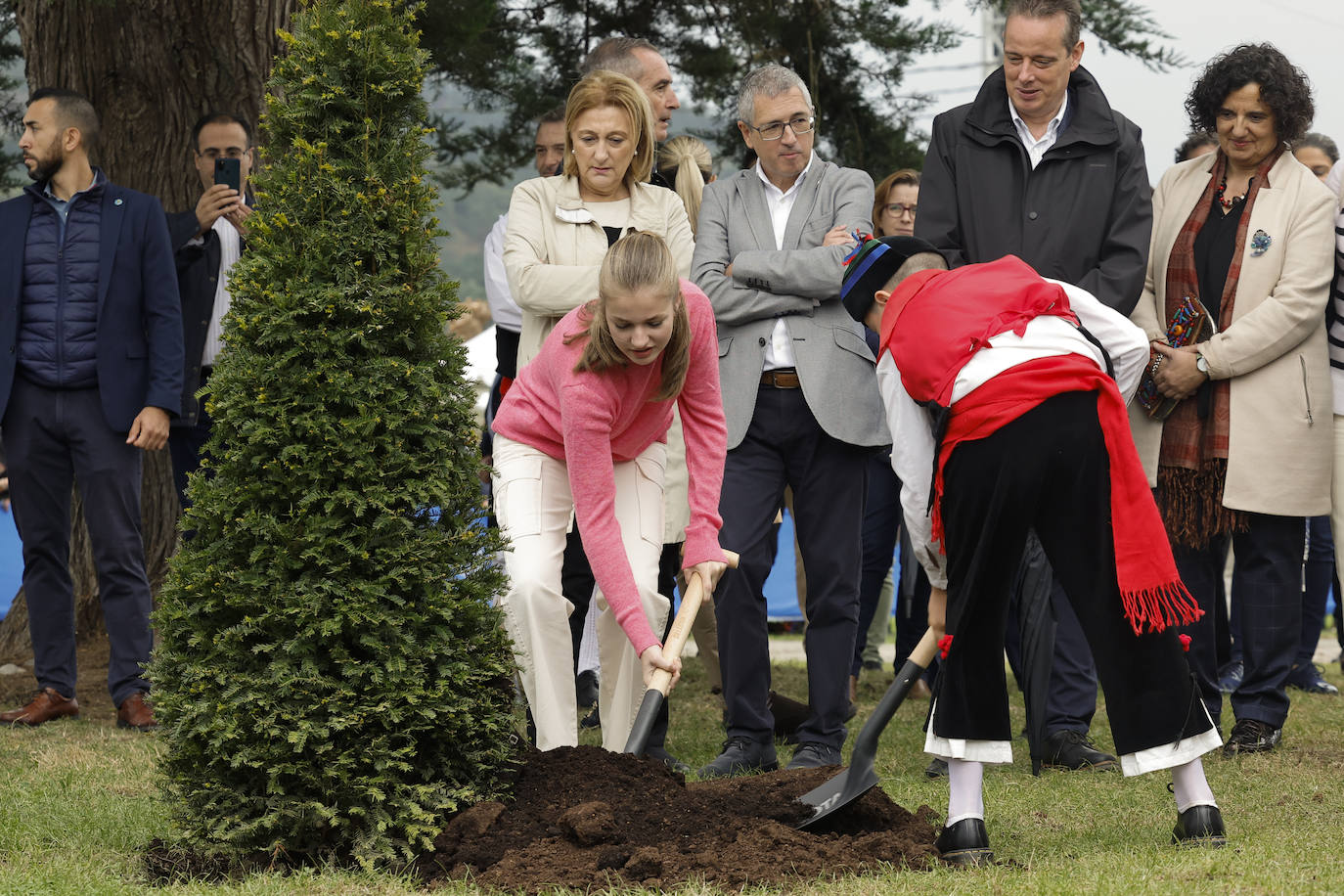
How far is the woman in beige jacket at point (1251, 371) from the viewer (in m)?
5.30

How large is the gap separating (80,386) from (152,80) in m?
2.12

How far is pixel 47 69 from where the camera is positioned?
23.8 ft

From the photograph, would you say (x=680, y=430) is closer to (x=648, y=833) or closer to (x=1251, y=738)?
(x=648, y=833)

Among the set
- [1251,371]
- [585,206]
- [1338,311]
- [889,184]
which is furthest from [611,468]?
[889,184]

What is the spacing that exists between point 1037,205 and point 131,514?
3.77m

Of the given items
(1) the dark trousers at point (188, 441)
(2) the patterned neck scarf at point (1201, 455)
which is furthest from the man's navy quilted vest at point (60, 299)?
(2) the patterned neck scarf at point (1201, 455)

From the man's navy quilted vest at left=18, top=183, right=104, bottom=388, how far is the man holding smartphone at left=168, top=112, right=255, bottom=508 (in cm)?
41

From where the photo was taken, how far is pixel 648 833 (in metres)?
3.70

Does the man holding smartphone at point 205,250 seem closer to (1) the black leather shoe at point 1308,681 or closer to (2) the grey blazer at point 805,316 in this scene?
(2) the grey blazer at point 805,316

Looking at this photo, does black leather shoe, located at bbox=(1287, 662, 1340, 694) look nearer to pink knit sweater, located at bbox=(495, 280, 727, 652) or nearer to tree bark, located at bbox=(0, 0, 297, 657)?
pink knit sweater, located at bbox=(495, 280, 727, 652)

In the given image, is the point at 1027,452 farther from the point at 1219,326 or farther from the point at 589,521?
the point at 1219,326

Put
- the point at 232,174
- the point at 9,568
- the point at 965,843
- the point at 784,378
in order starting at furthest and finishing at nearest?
the point at 9,568 < the point at 232,174 < the point at 784,378 < the point at 965,843

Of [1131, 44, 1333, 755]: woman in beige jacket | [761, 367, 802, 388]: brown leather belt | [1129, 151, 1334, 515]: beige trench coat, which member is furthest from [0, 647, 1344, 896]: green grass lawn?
[761, 367, 802, 388]: brown leather belt

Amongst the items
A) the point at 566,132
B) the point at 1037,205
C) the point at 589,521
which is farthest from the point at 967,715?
the point at 566,132
